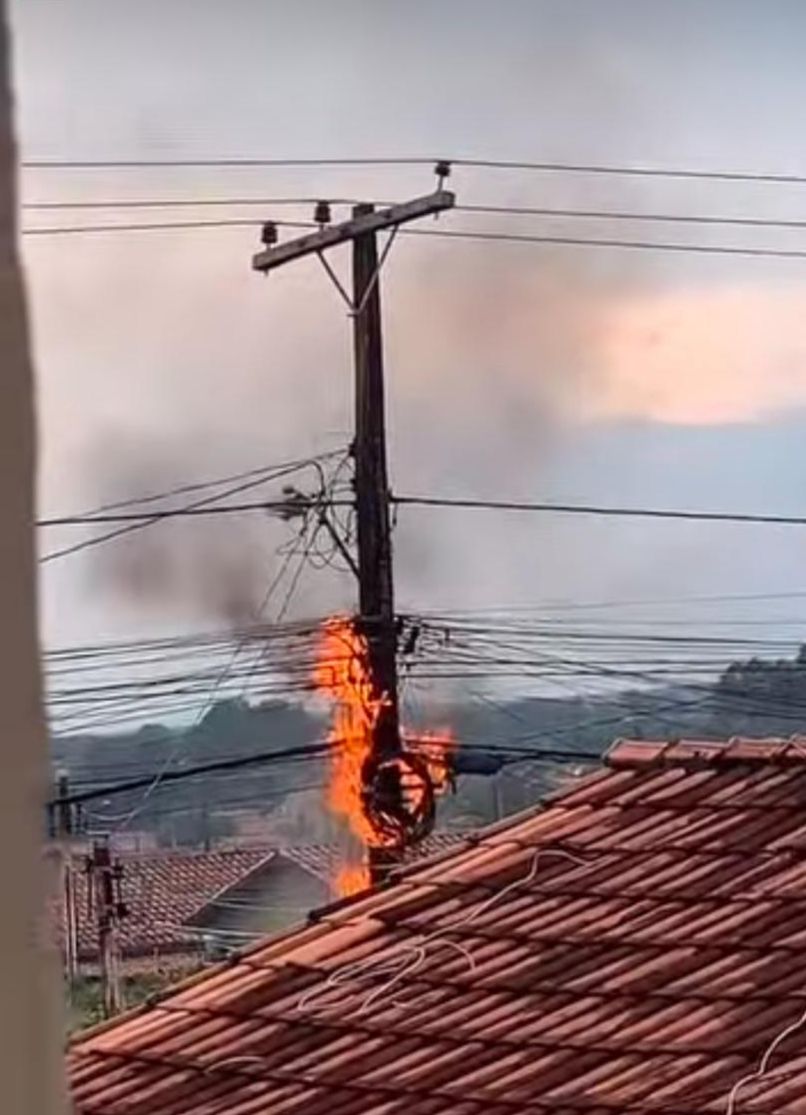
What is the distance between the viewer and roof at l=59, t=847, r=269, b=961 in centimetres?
250

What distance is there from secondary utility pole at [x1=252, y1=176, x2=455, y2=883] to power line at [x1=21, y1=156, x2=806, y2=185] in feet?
0.19

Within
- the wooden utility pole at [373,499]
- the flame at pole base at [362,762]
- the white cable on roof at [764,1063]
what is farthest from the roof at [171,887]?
the white cable on roof at [764,1063]

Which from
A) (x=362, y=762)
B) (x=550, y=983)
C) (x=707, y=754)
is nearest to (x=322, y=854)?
(x=362, y=762)

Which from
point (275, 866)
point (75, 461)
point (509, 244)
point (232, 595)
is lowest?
point (275, 866)

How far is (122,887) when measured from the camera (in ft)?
7.94

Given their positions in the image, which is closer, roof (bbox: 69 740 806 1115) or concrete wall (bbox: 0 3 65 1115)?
concrete wall (bbox: 0 3 65 1115)

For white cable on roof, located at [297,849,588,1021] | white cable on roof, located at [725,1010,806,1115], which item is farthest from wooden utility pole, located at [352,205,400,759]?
white cable on roof, located at [725,1010,806,1115]

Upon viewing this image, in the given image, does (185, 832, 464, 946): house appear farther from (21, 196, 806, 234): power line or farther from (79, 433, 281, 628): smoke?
(21, 196, 806, 234): power line

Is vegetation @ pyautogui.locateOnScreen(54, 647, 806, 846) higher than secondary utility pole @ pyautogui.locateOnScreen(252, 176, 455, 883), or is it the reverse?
secondary utility pole @ pyautogui.locateOnScreen(252, 176, 455, 883)

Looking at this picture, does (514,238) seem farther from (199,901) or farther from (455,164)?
(199,901)

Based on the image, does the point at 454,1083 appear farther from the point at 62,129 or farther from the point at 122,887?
the point at 62,129

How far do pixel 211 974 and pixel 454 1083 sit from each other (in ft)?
1.64

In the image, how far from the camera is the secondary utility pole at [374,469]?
2.65 meters

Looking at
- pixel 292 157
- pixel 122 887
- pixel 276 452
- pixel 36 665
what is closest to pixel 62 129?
pixel 292 157
